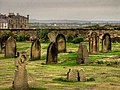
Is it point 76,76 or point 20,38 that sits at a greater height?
point 20,38

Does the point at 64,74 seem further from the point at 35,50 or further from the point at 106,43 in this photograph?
the point at 106,43

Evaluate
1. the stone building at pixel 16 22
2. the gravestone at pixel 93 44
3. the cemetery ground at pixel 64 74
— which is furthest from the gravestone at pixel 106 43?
the stone building at pixel 16 22

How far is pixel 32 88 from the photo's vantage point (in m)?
22.2

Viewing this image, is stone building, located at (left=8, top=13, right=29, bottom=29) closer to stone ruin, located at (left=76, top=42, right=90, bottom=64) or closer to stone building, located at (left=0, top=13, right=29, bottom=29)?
stone building, located at (left=0, top=13, right=29, bottom=29)

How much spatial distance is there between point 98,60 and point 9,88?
599 inches

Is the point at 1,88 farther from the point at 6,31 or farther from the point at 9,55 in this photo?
Result: the point at 6,31

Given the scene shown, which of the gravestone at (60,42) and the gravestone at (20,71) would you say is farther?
the gravestone at (60,42)

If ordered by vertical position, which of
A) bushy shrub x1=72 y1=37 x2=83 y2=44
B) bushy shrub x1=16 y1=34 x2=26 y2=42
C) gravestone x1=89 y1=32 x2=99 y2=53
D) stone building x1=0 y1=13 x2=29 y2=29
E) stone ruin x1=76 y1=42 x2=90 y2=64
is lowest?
stone ruin x1=76 y1=42 x2=90 y2=64

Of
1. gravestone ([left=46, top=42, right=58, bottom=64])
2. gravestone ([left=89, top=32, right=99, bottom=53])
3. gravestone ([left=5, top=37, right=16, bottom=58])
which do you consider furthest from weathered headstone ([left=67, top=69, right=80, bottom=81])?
gravestone ([left=89, top=32, right=99, bottom=53])

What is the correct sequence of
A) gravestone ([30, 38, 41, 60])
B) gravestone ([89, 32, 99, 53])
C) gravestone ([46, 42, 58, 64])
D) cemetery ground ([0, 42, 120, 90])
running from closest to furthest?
cemetery ground ([0, 42, 120, 90]) → gravestone ([46, 42, 58, 64]) → gravestone ([30, 38, 41, 60]) → gravestone ([89, 32, 99, 53])

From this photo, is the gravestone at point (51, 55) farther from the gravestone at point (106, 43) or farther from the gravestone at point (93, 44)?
the gravestone at point (106, 43)

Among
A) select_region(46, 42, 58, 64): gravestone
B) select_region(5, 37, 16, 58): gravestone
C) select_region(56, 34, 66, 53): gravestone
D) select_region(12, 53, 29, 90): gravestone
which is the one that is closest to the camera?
select_region(12, 53, 29, 90): gravestone

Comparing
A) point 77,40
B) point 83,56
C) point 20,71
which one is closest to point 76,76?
point 20,71

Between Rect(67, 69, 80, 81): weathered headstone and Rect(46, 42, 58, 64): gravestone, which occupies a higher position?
Rect(46, 42, 58, 64): gravestone
